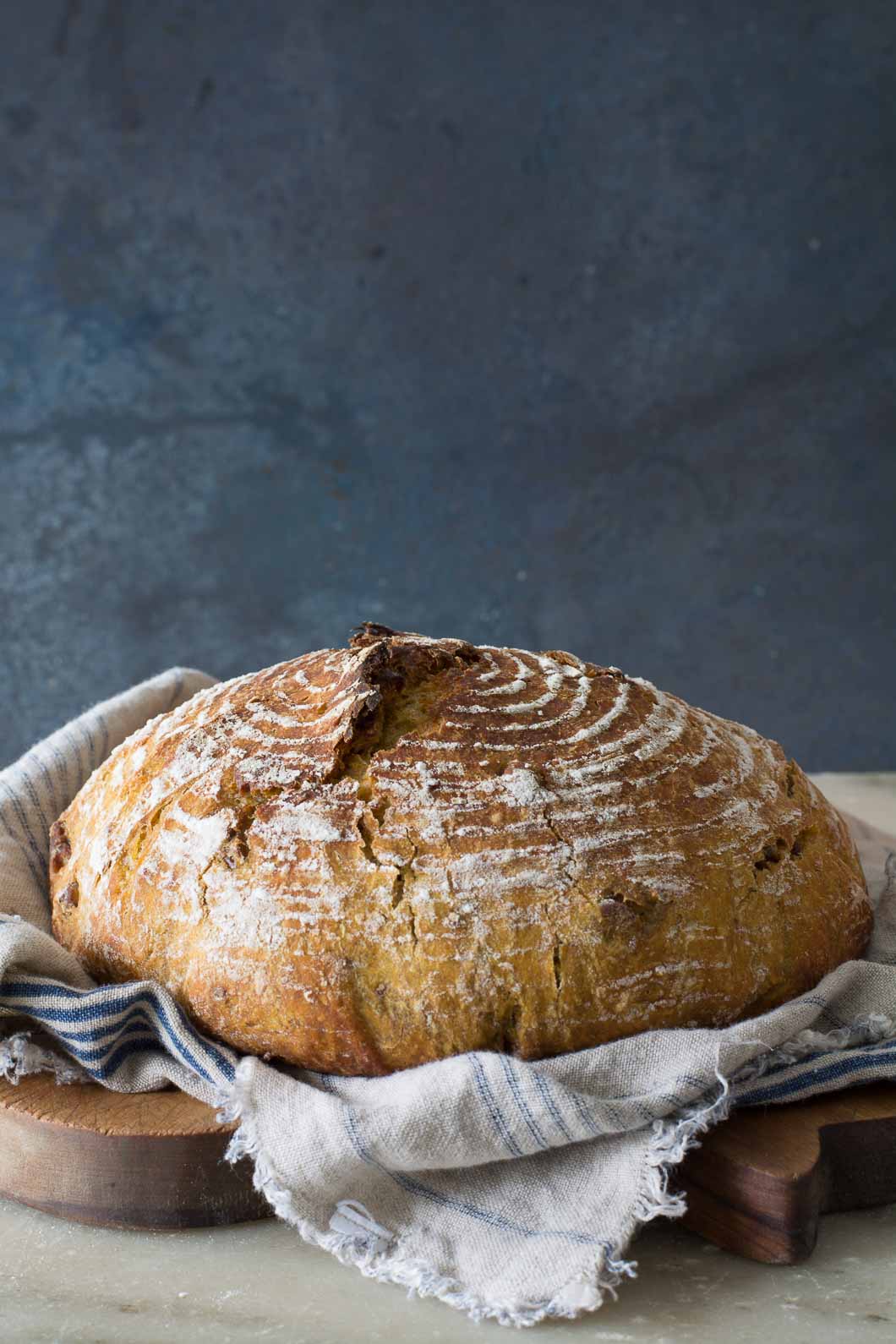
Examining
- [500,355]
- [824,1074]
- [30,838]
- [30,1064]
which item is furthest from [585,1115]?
[500,355]

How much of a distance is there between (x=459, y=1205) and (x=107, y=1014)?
0.41 metres

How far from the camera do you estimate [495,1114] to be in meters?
A: 1.21

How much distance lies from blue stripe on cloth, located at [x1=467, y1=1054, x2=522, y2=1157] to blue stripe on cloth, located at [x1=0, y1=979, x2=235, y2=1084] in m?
0.27

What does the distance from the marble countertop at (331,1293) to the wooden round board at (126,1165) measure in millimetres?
24

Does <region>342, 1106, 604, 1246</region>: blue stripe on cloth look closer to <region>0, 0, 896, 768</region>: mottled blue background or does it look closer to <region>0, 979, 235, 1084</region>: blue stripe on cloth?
<region>0, 979, 235, 1084</region>: blue stripe on cloth

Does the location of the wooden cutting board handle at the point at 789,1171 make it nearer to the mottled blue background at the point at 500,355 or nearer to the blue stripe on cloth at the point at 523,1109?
the blue stripe on cloth at the point at 523,1109

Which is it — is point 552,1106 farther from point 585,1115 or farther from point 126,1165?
point 126,1165

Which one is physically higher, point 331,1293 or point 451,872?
point 451,872

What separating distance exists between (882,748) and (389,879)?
11.0 ft

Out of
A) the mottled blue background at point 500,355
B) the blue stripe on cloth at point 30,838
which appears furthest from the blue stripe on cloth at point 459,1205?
the mottled blue background at point 500,355

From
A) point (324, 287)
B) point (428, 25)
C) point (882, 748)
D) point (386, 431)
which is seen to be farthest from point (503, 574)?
point (428, 25)

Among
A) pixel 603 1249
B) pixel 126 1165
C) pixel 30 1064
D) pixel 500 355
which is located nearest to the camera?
pixel 603 1249

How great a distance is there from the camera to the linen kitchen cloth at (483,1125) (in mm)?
1175


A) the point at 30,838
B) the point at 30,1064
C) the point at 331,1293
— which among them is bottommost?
the point at 331,1293
